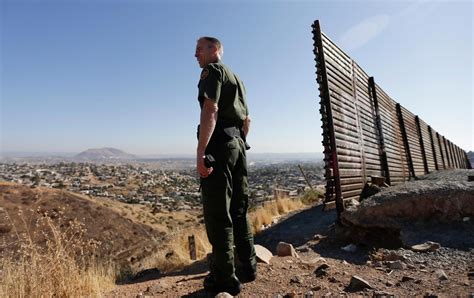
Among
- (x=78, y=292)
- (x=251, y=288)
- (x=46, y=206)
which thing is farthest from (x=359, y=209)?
(x=46, y=206)

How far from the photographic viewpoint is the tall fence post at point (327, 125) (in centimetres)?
523

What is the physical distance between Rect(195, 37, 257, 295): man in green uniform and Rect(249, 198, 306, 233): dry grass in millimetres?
3526

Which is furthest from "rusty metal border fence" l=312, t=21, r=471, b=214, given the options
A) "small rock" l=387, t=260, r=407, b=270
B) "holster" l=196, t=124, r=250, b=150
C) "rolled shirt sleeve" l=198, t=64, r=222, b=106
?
"rolled shirt sleeve" l=198, t=64, r=222, b=106

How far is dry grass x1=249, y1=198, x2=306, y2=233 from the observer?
24.3 ft

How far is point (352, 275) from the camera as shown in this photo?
3199 millimetres

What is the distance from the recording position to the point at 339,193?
204 inches

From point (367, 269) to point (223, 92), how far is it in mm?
2410

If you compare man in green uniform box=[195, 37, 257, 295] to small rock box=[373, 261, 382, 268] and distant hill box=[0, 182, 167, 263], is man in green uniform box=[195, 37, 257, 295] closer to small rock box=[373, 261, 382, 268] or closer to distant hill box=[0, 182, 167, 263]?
small rock box=[373, 261, 382, 268]

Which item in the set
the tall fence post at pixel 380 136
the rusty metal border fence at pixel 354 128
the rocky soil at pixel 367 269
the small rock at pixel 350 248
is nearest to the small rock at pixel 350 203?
the rusty metal border fence at pixel 354 128

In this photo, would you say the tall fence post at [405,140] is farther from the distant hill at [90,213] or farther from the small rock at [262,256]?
the distant hill at [90,213]

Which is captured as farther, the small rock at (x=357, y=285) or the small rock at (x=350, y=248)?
the small rock at (x=350, y=248)

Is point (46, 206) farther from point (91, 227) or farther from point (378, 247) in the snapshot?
point (378, 247)

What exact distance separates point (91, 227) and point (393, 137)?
18.8 metres

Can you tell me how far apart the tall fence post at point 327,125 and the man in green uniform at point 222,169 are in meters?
2.45
